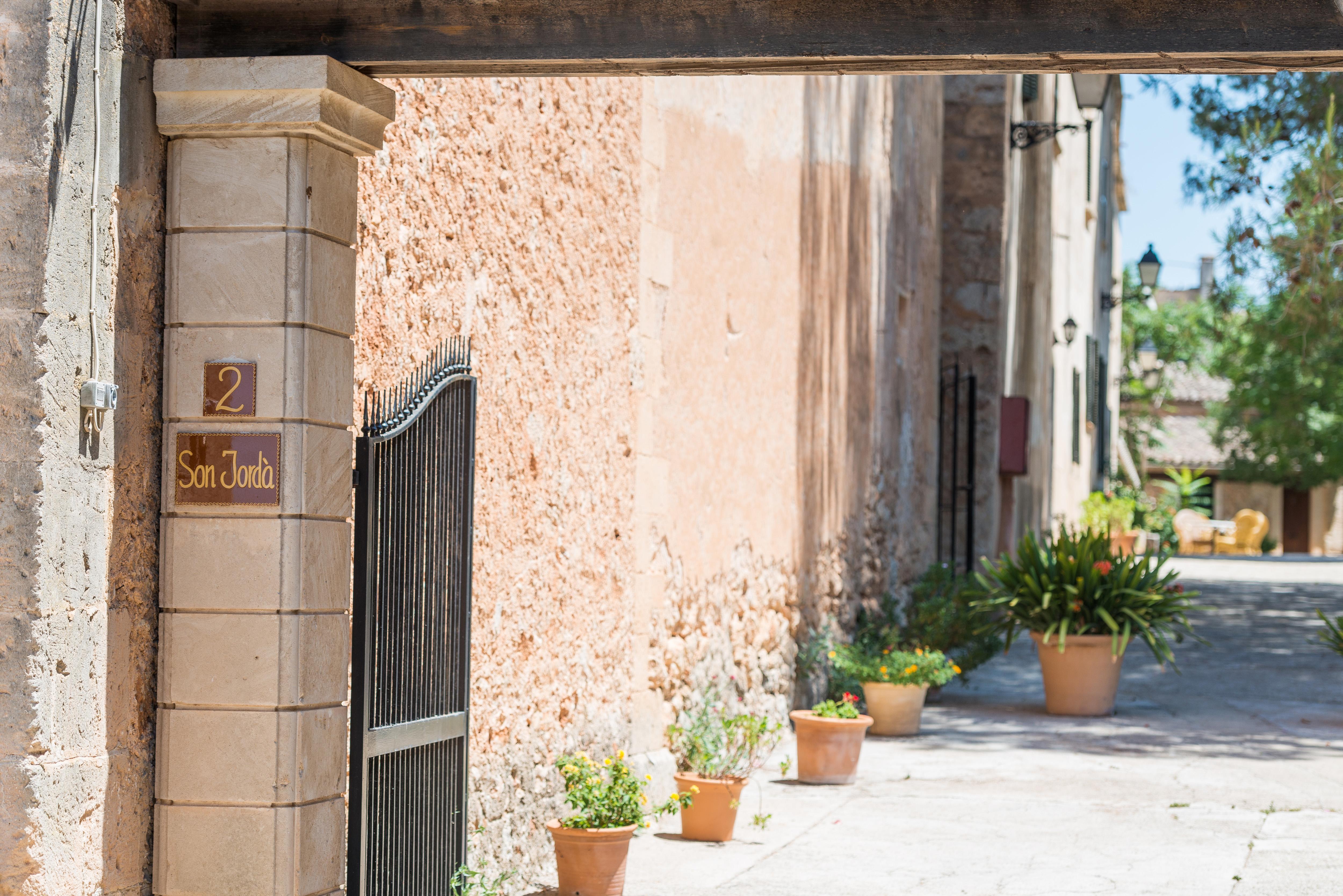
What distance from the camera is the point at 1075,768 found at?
808cm

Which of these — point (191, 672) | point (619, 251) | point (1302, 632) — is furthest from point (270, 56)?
point (1302, 632)

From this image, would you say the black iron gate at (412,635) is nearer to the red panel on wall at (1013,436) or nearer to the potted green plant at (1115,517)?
the red panel on wall at (1013,436)

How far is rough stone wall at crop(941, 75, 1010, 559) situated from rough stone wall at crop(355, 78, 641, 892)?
752 cm

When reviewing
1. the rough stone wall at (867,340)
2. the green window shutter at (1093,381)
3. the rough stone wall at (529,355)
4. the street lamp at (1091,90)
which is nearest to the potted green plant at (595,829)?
the rough stone wall at (529,355)

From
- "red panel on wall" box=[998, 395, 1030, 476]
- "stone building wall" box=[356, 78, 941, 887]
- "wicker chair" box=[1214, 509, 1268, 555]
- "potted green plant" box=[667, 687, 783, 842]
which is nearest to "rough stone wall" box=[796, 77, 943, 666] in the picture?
"stone building wall" box=[356, 78, 941, 887]

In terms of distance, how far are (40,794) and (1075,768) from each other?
6.07 metres

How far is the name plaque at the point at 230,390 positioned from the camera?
3561 mm

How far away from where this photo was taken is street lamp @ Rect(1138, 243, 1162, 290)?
60.1ft

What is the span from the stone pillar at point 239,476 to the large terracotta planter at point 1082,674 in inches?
284

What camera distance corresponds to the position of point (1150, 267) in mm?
18375

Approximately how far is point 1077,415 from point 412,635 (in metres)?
18.2

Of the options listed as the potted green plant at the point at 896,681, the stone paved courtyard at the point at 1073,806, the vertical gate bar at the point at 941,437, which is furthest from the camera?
the vertical gate bar at the point at 941,437

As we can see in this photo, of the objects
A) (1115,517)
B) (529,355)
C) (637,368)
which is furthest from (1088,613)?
(1115,517)

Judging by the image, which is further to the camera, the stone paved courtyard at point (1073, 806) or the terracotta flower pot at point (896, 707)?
the terracotta flower pot at point (896, 707)
